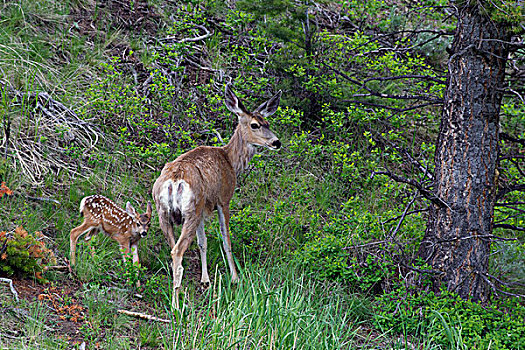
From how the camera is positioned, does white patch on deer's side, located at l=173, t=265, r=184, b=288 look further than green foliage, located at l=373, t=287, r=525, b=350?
Yes

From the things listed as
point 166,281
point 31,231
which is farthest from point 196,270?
point 31,231

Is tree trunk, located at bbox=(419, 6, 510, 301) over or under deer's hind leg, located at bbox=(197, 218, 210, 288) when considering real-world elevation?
over

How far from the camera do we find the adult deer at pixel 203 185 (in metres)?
5.98

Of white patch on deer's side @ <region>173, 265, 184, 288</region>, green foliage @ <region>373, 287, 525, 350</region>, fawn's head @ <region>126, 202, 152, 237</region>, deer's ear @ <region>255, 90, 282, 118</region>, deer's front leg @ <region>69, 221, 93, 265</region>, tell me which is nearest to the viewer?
green foliage @ <region>373, 287, 525, 350</region>

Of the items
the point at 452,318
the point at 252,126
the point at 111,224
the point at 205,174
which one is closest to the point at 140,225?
the point at 111,224

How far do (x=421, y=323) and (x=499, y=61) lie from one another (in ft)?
9.04

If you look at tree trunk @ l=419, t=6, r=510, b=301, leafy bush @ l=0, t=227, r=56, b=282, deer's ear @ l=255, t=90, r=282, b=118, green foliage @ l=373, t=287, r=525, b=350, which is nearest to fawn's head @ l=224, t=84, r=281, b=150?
deer's ear @ l=255, t=90, r=282, b=118

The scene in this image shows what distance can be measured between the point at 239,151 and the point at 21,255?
2945mm

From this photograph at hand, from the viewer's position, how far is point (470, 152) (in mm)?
5988

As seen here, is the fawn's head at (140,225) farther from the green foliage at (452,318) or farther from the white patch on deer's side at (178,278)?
the green foliage at (452,318)

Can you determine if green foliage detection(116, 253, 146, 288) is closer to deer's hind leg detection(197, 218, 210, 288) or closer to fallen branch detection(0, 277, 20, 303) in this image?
deer's hind leg detection(197, 218, 210, 288)

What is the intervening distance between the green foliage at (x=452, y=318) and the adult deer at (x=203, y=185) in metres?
1.79

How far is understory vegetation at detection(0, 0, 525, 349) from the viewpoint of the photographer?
5.32 m

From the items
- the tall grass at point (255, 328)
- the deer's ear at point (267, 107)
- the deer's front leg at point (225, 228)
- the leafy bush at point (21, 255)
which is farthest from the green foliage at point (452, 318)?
the leafy bush at point (21, 255)
